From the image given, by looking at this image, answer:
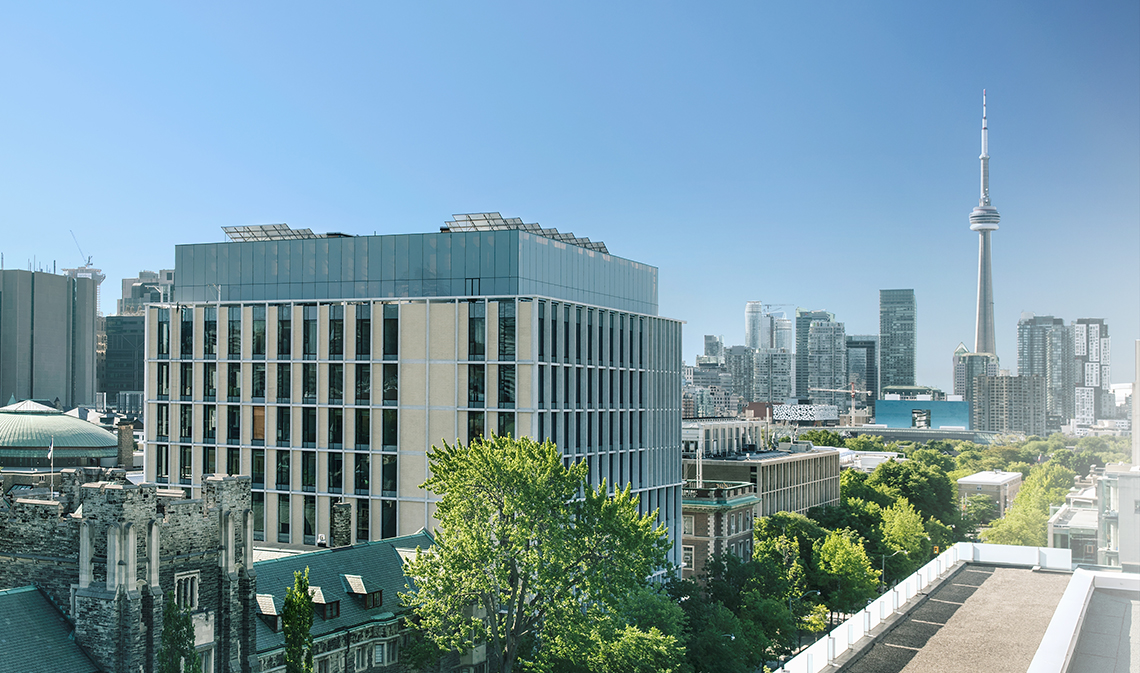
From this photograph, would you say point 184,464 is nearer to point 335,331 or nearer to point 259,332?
point 259,332

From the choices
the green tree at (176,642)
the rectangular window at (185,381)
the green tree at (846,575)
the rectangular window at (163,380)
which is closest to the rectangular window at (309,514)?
the rectangular window at (185,381)

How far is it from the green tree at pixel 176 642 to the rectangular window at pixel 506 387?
28.4 m

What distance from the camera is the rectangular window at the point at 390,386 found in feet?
209

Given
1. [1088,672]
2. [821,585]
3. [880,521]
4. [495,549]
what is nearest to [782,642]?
[821,585]

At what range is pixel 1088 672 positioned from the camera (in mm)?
11562

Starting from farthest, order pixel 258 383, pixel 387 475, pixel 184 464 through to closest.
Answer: pixel 184 464 → pixel 258 383 → pixel 387 475

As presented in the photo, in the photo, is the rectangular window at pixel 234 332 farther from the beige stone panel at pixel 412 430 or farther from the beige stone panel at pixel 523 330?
the beige stone panel at pixel 523 330

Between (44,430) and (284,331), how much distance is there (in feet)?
229

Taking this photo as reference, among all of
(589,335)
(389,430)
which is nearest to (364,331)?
(389,430)

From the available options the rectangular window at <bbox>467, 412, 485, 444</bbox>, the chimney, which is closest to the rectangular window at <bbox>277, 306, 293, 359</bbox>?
the rectangular window at <bbox>467, 412, 485, 444</bbox>

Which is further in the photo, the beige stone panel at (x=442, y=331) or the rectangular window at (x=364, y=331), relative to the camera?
the rectangular window at (x=364, y=331)

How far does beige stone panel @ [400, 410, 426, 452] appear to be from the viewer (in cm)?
6306

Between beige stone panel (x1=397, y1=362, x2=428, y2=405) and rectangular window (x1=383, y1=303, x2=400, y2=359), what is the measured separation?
1175mm

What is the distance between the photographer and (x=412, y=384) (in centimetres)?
6344
